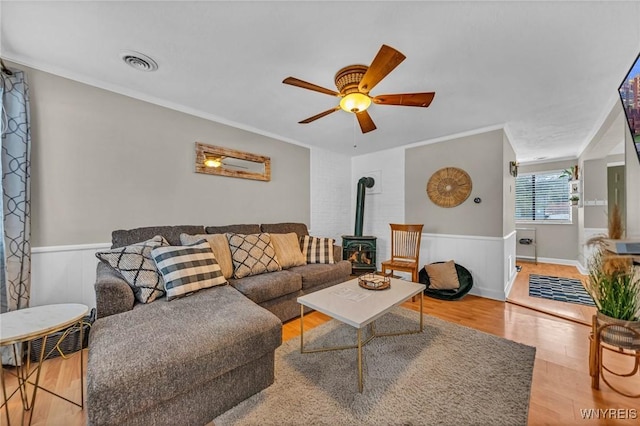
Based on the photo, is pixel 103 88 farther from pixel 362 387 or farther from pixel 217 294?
pixel 362 387

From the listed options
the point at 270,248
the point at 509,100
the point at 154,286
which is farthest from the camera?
the point at 270,248

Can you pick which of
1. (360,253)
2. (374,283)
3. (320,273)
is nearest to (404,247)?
(360,253)

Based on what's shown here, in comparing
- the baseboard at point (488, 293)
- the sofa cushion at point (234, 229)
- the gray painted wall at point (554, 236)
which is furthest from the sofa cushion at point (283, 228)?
the gray painted wall at point (554, 236)

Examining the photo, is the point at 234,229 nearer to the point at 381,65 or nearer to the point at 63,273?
the point at 63,273

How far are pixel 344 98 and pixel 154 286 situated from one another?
2029 mm

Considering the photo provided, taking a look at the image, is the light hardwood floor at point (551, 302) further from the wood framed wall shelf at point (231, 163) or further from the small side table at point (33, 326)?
the small side table at point (33, 326)

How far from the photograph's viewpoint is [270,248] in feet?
9.16

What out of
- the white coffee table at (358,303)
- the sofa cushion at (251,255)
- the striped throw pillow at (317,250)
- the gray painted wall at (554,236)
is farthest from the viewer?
the gray painted wall at (554,236)

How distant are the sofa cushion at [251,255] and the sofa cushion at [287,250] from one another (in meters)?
0.11

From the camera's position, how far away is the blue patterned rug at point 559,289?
3232mm

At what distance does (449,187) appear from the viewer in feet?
12.1

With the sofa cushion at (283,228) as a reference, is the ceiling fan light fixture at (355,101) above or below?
above

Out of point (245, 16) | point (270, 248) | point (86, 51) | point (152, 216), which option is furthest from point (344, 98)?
point (152, 216)

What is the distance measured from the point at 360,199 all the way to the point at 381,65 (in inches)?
121
